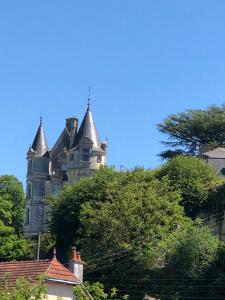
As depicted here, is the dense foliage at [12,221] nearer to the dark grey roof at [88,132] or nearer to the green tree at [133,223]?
the dark grey roof at [88,132]

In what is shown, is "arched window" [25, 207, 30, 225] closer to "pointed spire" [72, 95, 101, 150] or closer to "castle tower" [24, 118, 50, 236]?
"castle tower" [24, 118, 50, 236]

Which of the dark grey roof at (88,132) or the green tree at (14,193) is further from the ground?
the dark grey roof at (88,132)

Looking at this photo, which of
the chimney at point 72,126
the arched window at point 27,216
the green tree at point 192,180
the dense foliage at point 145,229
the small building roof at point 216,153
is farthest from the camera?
the chimney at point 72,126

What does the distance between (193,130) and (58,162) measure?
14553 millimetres

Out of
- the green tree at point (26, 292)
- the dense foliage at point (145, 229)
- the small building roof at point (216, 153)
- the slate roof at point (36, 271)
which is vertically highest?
the small building roof at point (216, 153)

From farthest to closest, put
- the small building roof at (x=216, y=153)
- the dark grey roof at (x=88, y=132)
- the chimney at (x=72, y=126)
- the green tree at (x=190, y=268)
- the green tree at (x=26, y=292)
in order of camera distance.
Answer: the chimney at (x=72, y=126) → the dark grey roof at (x=88, y=132) → the small building roof at (x=216, y=153) → the green tree at (x=190, y=268) → the green tree at (x=26, y=292)

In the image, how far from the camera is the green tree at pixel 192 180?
6303cm

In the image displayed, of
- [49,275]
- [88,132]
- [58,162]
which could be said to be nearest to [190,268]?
[49,275]

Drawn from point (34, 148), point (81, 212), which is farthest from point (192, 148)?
point (81, 212)

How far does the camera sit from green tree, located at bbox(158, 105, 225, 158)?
88.3 meters

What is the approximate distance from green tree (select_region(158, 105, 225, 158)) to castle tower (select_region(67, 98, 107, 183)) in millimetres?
6364

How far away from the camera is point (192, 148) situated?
89312mm

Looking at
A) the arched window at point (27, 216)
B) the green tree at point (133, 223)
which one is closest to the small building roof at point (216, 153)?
the green tree at point (133, 223)

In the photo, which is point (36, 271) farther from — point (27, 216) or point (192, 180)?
point (27, 216)
